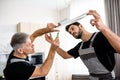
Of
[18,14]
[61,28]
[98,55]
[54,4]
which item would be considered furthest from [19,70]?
[54,4]

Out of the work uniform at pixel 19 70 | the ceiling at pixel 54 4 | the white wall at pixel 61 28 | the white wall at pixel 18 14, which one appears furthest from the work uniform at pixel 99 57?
the ceiling at pixel 54 4

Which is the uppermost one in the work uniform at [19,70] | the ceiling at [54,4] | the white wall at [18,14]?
the ceiling at [54,4]

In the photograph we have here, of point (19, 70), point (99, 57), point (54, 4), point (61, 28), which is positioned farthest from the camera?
point (54, 4)

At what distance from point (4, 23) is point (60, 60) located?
56.7 inches

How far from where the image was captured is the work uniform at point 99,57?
5.24 feet

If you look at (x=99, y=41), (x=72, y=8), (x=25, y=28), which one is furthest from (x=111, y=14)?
(x=99, y=41)

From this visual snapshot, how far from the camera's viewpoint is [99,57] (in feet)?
5.37

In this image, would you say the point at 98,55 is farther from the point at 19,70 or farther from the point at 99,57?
the point at 19,70

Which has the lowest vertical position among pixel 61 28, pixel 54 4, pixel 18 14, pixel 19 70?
pixel 19 70

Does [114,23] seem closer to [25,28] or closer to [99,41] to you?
[25,28]

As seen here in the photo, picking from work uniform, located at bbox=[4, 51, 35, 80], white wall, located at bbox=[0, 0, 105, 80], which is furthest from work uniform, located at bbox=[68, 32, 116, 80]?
white wall, located at bbox=[0, 0, 105, 80]

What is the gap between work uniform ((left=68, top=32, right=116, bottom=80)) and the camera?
1596mm

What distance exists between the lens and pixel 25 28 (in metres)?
3.74

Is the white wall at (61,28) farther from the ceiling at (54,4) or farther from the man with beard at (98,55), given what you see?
the man with beard at (98,55)
